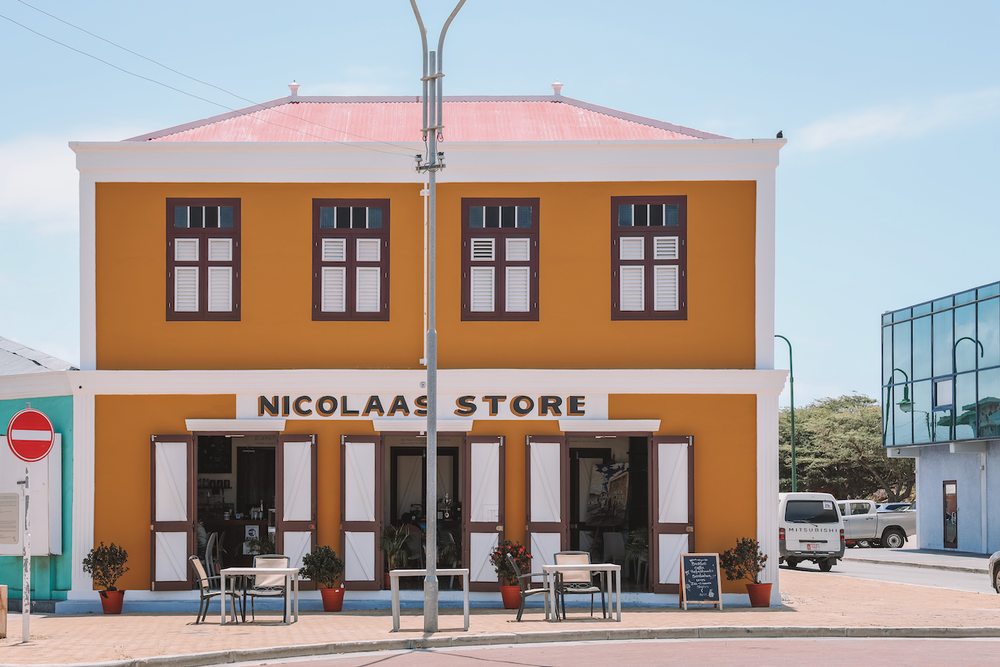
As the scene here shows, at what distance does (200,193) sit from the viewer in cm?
1727

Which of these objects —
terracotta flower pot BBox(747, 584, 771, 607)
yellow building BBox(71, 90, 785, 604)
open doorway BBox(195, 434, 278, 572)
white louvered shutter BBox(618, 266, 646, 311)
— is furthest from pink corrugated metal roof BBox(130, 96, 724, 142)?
terracotta flower pot BBox(747, 584, 771, 607)

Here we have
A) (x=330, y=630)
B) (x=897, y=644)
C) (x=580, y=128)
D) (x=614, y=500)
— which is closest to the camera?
(x=897, y=644)

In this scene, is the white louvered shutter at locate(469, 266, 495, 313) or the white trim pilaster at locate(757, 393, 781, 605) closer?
the white trim pilaster at locate(757, 393, 781, 605)

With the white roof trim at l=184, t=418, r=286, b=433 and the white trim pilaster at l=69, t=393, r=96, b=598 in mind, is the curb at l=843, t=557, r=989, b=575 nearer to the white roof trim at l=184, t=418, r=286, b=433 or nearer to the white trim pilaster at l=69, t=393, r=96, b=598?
the white roof trim at l=184, t=418, r=286, b=433

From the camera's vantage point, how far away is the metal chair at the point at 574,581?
14.6 metres

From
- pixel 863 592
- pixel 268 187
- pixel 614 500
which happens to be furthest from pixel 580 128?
pixel 863 592

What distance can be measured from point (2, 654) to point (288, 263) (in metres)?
7.32

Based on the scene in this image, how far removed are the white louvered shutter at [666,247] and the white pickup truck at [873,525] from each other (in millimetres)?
21952

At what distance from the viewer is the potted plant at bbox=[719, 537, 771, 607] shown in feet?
53.0

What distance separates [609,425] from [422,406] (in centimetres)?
283

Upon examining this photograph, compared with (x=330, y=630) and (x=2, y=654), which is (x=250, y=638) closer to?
(x=330, y=630)

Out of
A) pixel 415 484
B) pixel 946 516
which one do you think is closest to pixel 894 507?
pixel 946 516

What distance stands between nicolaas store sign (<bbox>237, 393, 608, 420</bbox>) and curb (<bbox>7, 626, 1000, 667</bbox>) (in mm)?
4354

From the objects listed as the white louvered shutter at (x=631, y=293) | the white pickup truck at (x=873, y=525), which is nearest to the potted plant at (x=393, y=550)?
the white louvered shutter at (x=631, y=293)
